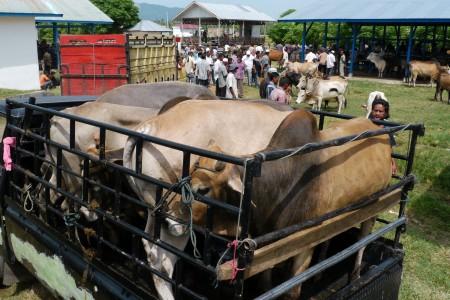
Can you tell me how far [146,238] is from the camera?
2352 mm

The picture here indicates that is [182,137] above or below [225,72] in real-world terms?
above

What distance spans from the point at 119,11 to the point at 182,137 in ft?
159

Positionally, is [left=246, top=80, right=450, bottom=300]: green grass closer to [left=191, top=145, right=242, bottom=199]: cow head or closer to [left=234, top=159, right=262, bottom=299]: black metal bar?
[left=191, top=145, right=242, bottom=199]: cow head

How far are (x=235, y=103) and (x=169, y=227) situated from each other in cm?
114

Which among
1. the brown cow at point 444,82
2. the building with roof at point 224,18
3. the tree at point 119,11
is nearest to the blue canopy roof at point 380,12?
the brown cow at point 444,82

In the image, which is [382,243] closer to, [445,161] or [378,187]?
[378,187]

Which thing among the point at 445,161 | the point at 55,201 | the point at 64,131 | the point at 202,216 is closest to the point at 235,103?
the point at 202,216

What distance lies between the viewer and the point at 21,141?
12.4 feet

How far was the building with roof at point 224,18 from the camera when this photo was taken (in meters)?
45.1

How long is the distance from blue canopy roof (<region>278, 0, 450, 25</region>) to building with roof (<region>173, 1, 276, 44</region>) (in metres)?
18.2

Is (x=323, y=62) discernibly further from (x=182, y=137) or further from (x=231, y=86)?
(x=182, y=137)

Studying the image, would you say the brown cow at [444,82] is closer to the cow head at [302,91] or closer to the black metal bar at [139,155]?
the cow head at [302,91]

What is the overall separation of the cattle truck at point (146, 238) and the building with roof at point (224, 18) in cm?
4037

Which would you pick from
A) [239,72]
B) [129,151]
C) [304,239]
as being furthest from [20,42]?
[304,239]
